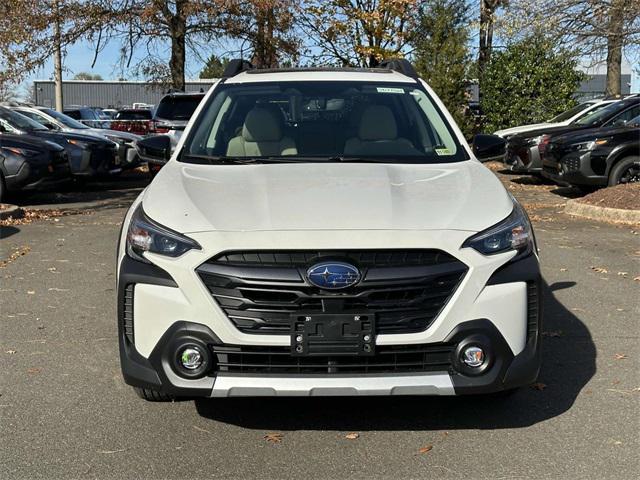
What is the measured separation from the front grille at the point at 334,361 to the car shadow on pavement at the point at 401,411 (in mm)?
543

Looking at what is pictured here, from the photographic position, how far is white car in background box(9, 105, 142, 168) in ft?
53.6

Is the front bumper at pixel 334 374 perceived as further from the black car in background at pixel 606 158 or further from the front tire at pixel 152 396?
the black car in background at pixel 606 158

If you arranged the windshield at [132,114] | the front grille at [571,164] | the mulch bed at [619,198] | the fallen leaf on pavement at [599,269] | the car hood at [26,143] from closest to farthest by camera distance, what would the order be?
1. the fallen leaf on pavement at [599,269]
2. the mulch bed at [619,198]
3. the car hood at [26,143]
4. the front grille at [571,164]
5. the windshield at [132,114]

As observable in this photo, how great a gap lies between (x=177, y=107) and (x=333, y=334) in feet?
45.1

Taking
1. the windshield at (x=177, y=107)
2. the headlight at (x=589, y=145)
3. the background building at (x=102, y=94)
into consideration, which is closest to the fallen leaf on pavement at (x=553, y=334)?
the headlight at (x=589, y=145)

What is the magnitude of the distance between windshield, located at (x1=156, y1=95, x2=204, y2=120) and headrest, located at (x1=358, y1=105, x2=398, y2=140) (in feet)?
38.1

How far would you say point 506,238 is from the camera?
382 cm

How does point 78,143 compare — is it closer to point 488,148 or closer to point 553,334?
point 488,148

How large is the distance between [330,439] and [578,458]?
3.75 ft

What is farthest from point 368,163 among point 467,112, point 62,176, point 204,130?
point 467,112

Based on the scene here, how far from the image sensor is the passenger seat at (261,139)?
5109 mm

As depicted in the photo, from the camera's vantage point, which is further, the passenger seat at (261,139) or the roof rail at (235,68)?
the roof rail at (235,68)

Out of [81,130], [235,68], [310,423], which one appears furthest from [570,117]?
[310,423]

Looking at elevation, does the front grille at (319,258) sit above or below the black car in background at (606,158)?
below
